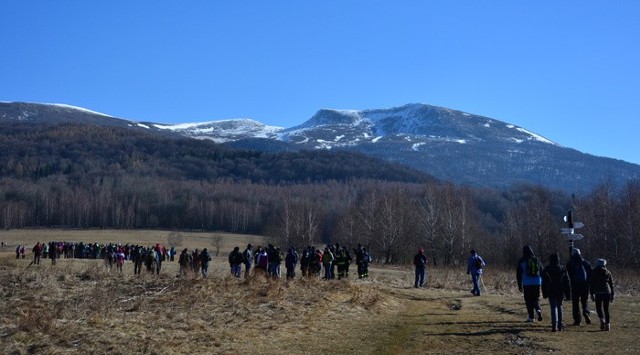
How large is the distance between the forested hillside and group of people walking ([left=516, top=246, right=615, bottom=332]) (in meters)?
25.6

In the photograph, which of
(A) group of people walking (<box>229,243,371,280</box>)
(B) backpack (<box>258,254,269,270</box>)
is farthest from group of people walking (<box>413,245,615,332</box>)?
(B) backpack (<box>258,254,269,270</box>)

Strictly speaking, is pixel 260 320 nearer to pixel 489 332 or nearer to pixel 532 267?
pixel 489 332

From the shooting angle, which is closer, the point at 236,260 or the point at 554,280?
the point at 554,280

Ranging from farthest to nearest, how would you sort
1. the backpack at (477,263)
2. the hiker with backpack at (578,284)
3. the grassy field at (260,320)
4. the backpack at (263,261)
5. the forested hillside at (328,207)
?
the forested hillside at (328,207) < the backpack at (263,261) < the backpack at (477,263) < the hiker with backpack at (578,284) < the grassy field at (260,320)

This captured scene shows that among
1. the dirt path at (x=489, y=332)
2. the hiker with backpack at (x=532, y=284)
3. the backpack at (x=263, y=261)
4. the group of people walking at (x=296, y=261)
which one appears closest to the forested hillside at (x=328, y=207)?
the group of people walking at (x=296, y=261)

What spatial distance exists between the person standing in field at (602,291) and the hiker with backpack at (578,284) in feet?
1.81

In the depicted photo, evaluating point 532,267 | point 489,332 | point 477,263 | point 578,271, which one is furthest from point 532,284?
point 477,263

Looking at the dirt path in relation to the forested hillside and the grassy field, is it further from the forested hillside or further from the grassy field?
the forested hillside

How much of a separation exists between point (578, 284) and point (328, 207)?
109 m

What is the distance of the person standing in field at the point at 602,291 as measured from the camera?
1567 centimetres

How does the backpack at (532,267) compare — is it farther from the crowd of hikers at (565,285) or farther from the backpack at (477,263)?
the backpack at (477,263)

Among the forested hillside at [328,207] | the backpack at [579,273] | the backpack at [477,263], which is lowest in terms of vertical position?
the backpack at [477,263]

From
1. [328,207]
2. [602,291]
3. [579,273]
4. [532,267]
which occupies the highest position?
[328,207]

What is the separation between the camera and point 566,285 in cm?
1647
